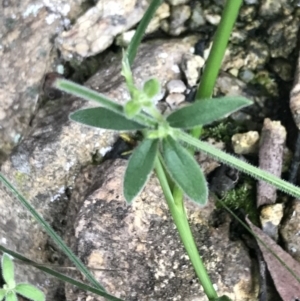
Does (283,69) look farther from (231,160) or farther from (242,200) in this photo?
(231,160)

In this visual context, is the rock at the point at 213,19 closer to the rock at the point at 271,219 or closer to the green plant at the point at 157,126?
the rock at the point at 271,219

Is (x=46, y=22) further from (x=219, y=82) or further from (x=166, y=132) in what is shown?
(x=166, y=132)

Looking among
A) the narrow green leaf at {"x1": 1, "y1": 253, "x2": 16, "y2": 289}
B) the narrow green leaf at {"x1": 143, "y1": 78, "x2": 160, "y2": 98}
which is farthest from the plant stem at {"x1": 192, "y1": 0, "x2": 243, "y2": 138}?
the narrow green leaf at {"x1": 1, "y1": 253, "x2": 16, "y2": 289}

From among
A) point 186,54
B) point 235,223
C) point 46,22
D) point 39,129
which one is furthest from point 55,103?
point 235,223

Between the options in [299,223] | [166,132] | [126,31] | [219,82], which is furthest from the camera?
[126,31]

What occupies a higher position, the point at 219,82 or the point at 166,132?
the point at 219,82

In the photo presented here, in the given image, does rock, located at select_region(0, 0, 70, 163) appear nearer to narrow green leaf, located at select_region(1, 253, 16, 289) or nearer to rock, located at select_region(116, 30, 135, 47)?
rock, located at select_region(116, 30, 135, 47)
